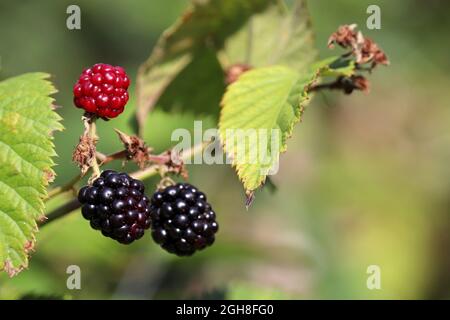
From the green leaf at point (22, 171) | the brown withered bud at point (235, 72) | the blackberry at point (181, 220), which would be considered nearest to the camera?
the green leaf at point (22, 171)

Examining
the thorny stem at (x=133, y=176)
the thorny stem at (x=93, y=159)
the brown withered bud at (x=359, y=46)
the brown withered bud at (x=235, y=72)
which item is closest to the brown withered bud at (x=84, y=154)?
the thorny stem at (x=93, y=159)

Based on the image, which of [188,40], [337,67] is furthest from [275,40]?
[337,67]

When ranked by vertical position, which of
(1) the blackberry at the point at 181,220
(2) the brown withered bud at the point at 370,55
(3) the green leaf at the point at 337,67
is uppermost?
(2) the brown withered bud at the point at 370,55

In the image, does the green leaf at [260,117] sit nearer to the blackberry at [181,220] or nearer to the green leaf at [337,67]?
the green leaf at [337,67]

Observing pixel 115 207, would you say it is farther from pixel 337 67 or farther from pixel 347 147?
pixel 347 147
